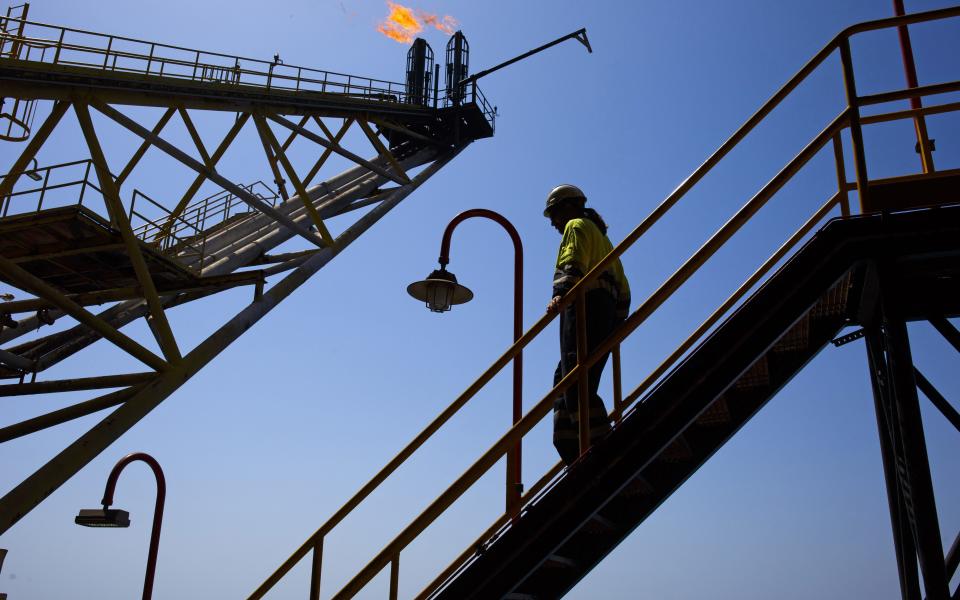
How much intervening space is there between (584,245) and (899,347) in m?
2.12

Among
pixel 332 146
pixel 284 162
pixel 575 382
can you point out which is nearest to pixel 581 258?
pixel 575 382

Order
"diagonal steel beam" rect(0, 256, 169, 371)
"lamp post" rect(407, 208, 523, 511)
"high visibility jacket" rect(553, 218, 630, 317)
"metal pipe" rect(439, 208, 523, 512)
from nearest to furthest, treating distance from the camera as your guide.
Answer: "high visibility jacket" rect(553, 218, 630, 317)
"metal pipe" rect(439, 208, 523, 512)
"lamp post" rect(407, 208, 523, 511)
"diagonal steel beam" rect(0, 256, 169, 371)

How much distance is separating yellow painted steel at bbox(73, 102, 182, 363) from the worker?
753 centimetres

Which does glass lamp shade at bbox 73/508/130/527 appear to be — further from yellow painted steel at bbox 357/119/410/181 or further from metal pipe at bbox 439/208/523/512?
yellow painted steel at bbox 357/119/410/181

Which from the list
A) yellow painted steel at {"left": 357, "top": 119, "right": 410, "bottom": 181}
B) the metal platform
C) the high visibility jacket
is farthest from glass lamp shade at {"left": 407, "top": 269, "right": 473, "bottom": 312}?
yellow painted steel at {"left": 357, "top": 119, "right": 410, "bottom": 181}

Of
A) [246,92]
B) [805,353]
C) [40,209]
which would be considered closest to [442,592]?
[805,353]

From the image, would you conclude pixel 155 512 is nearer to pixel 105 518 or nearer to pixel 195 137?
pixel 105 518

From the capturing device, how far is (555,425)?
5.32m

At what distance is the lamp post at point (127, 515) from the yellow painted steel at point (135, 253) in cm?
161

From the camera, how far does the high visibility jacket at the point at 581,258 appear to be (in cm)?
532

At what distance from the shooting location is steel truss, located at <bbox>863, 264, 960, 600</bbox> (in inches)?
168

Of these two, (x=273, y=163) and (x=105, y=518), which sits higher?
(x=273, y=163)

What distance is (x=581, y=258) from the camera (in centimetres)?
539

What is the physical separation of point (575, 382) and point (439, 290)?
10.5 ft
